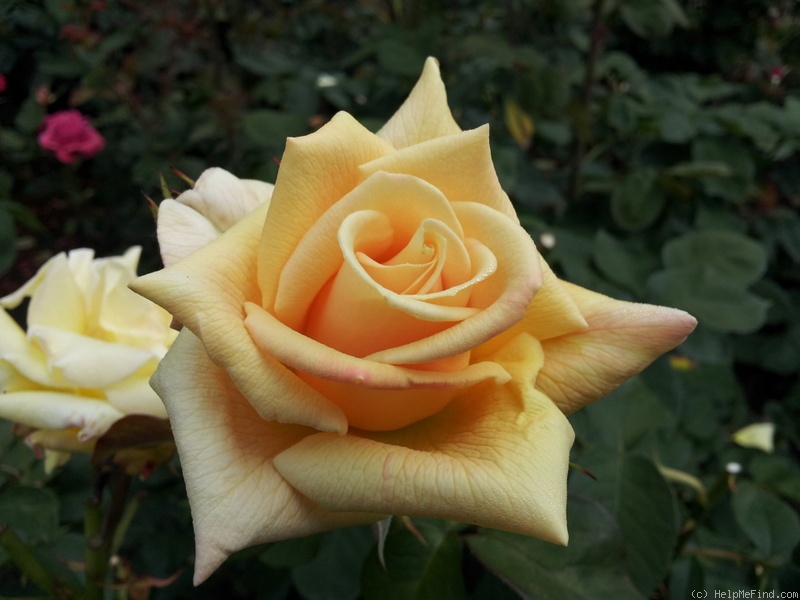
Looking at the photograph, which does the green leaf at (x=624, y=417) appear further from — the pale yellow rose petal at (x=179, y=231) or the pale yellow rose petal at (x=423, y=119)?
the pale yellow rose petal at (x=179, y=231)

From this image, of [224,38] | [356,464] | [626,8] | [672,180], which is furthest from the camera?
[224,38]

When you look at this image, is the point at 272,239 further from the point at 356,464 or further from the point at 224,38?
the point at 224,38

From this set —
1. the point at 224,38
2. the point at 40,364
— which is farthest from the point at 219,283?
the point at 224,38

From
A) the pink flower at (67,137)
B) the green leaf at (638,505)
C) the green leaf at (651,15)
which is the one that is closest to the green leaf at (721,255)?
the green leaf at (638,505)

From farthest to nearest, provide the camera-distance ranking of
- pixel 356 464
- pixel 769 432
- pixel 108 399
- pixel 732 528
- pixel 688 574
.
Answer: pixel 769 432
pixel 732 528
pixel 688 574
pixel 108 399
pixel 356 464

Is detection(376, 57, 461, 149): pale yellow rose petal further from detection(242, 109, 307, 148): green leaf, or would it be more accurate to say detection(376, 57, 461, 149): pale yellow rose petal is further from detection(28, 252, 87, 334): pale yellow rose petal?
detection(242, 109, 307, 148): green leaf

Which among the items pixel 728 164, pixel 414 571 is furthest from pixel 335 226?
pixel 728 164

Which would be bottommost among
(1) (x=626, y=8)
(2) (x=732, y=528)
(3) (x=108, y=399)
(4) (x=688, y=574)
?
(2) (x=732, y=528)

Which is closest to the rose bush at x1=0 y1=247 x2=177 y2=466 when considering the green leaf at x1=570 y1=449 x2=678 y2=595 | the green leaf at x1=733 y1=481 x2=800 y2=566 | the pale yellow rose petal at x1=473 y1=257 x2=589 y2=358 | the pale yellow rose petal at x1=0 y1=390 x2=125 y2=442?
the pale yellow rose petal at x1=0 y1=390 x2=125 y2=442

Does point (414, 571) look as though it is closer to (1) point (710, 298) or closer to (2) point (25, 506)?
(2) point (25, 506)
